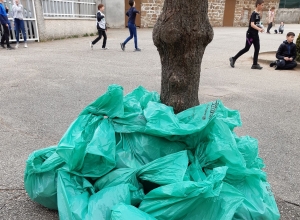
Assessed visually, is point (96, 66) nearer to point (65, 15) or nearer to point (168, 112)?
point (168, 112)

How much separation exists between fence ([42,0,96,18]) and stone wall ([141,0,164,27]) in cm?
537

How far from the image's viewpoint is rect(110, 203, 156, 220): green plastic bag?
154 cm

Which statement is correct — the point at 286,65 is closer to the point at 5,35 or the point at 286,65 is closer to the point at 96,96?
the point at 96,96

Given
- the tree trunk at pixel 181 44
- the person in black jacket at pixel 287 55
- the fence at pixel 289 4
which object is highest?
the fence at pixel 289 4

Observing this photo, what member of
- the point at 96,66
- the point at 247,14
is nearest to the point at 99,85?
the point at 96,66

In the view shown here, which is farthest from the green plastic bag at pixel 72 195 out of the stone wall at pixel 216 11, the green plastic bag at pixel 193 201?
the stone wall at pixel 216 11

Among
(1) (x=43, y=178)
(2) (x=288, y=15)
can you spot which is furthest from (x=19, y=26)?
(2) (x=288, y=15)

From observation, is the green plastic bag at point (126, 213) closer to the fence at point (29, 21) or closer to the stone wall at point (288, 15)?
the fence at point (29, 21)

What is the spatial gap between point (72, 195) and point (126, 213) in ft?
1.34

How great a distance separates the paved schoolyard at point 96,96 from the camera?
252 cm

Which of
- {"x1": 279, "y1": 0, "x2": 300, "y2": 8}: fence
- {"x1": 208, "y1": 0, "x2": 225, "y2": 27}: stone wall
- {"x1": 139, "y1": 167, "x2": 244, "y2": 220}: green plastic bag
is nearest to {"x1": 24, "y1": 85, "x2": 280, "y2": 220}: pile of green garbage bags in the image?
{"x1": 139, "y1": 167, "x2": 244, "y2": 220}: green plastic bag

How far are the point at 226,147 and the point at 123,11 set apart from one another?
1845cm

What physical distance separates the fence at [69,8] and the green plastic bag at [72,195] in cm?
1154

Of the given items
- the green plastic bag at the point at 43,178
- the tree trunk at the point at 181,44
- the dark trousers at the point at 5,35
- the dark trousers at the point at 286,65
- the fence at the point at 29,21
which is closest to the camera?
the green plastic bag at the point at 43,178
